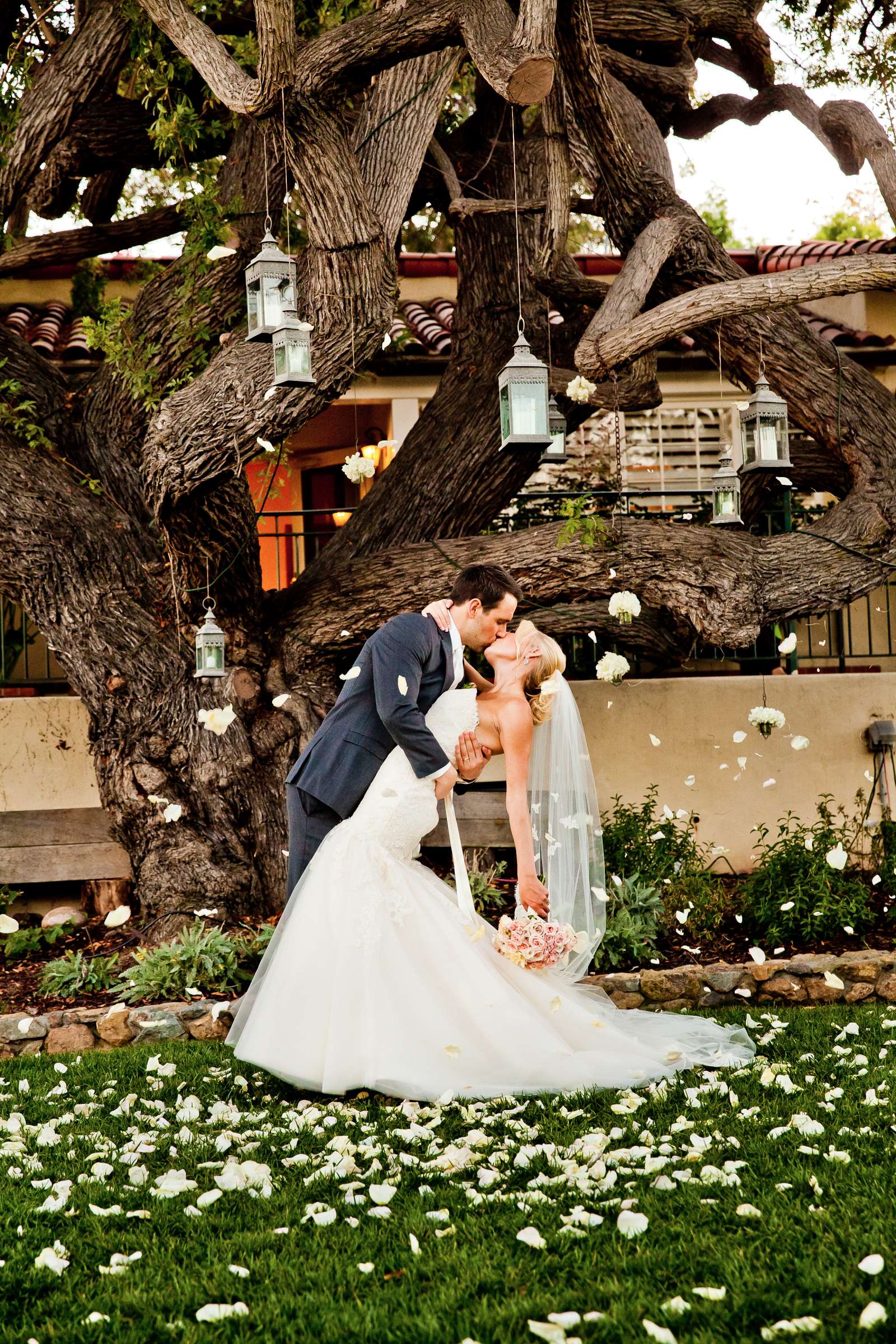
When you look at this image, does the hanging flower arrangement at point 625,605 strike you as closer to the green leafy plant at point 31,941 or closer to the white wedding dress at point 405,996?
the white wedding dress at point 405,996

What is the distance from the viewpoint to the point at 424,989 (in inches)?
201

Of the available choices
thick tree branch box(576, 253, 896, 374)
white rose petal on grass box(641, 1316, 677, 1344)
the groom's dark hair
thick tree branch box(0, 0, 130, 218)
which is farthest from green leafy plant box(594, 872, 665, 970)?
thick tree branch box(0, 0, 130, 218)

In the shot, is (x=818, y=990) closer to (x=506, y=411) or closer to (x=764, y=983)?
(x=764, y=983)

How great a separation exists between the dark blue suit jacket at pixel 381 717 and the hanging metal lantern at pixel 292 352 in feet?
4.41

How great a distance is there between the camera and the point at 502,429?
6.23 m

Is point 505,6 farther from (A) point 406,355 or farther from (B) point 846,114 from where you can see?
(A) point 406,355

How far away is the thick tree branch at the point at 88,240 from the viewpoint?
8.28 metres

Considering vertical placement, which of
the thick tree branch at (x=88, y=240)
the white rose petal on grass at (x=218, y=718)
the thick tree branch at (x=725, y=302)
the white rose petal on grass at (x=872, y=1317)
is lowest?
the white rose petal on grass at (x=872, y=1317)

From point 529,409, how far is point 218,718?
2501mm

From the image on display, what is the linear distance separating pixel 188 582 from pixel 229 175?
2.84m

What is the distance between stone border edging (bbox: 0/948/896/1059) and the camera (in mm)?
6434

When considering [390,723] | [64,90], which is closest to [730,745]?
[390,723]

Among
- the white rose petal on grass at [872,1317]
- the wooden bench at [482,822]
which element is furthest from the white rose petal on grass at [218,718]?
the white rose petal on grass at [872,1317]

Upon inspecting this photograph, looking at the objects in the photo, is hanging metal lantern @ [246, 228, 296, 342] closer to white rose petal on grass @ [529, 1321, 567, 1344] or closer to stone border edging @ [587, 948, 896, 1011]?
stone border edging @ [587, 948, 896, 1011]
